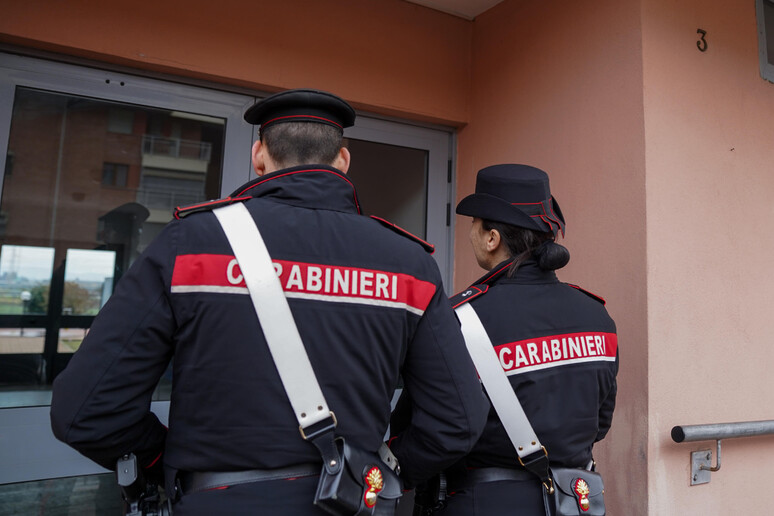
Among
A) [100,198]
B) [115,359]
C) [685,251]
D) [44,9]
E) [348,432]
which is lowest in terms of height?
[348,432]

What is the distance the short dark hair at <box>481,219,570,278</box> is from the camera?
1578 millimetres

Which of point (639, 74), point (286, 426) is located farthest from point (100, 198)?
point (639, 74)

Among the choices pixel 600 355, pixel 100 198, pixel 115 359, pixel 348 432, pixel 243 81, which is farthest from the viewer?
pixel 243 81

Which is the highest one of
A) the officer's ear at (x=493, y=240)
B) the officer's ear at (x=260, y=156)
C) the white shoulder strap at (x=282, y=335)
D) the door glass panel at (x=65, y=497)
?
the officer's ear at (x=260, y=156)

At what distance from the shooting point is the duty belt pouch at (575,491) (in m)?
1.50

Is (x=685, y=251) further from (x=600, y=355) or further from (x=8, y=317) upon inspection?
(x=8, y=317)

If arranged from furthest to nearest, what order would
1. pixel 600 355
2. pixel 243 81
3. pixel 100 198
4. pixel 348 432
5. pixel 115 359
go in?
pixel 243 81 < pixel 100 198 < pixel 600 355 < pixel 348 432 < pixel 115 359

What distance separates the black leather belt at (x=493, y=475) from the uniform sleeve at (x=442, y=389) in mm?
233

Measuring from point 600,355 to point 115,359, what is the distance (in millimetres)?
1261

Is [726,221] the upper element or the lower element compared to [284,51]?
lower

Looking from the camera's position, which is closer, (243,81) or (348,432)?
(348,432)

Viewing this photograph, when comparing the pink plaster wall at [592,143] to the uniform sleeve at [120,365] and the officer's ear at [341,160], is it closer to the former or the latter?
the officer's ear at [341,160]

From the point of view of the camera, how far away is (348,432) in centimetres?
118

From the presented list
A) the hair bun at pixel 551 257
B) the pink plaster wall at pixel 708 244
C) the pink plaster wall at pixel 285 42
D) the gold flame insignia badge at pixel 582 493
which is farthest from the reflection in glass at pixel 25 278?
the pink plaster wall at pixel 708 244
